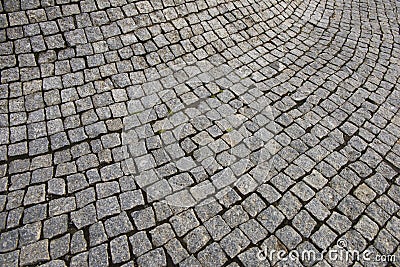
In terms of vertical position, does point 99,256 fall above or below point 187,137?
Result: below

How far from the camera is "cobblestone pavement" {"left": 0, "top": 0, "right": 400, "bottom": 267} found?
3191mm

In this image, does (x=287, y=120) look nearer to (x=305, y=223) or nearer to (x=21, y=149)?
(x=305, y=223)

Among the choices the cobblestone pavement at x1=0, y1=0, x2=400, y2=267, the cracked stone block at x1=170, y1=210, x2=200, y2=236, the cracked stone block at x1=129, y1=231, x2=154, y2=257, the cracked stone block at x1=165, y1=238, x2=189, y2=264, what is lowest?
the cracked stone block at x1=129, y1=231, x2=154, y2=257

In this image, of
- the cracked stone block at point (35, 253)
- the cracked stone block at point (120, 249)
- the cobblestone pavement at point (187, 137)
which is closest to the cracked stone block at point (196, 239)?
the cobblestone pavement at point (187, 137)

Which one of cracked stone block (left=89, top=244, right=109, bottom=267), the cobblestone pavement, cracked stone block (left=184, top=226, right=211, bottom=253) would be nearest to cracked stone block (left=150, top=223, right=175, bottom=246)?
the cobblestone pavement

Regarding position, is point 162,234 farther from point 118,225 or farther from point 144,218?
point 118,225

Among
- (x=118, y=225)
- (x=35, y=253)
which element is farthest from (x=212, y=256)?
(x=35, y=253)

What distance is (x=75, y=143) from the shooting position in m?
3.86

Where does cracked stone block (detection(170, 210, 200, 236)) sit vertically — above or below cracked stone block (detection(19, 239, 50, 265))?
above

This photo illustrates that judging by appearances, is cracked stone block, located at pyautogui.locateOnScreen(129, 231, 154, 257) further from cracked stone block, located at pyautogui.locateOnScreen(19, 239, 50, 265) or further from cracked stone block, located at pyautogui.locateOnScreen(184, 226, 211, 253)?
cracked stone block, located at pyautogui.locateOnScreen(19, 239, 50, 265)

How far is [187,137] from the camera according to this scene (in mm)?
4066

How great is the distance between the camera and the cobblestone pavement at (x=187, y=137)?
319cm

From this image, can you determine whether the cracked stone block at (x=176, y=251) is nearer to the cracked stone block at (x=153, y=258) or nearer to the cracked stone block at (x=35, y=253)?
the cracked stone block at (x=153, y=258)

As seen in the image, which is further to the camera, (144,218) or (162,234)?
(144,218)
